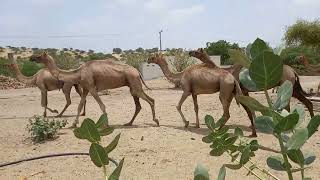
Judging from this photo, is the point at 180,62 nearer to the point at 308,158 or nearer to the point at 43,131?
the point at 43,131

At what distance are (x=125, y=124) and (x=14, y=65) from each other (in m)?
6.77

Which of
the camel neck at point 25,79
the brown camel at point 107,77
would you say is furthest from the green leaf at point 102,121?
the camel neck at point 25,79

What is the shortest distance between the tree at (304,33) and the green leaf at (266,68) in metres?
35.4

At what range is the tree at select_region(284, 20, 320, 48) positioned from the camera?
115 feet

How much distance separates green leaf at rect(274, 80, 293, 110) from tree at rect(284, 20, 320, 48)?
116 feet

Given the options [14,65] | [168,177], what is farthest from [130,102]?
[168,177]

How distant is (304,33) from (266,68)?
3621 centimetres

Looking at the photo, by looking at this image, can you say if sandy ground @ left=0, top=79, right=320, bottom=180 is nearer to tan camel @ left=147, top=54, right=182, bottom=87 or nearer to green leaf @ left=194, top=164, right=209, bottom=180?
tan camel @ left=147, top=54, right=182, bottom=87

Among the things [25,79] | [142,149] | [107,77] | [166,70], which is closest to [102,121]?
[142,149]

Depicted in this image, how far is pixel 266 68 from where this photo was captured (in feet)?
2.58

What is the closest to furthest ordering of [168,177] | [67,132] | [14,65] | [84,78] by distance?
[168,177] → [67,132] → [84,78] → [14,65]

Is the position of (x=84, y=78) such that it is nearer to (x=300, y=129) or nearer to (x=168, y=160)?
(x=168, y=160)

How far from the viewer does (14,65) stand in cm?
1653

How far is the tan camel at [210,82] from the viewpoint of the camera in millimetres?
10016
